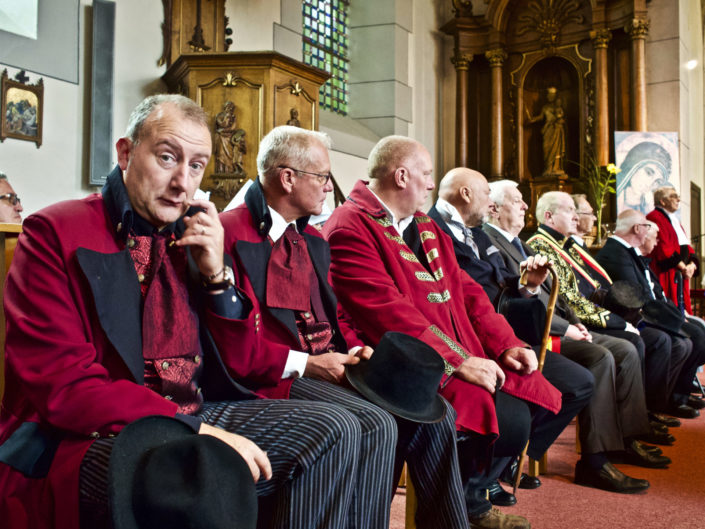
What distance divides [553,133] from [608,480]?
8912mm

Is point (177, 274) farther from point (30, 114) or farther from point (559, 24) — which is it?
point (559, 24)

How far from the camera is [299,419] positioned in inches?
66.6

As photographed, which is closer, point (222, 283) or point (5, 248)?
point (222, 283)

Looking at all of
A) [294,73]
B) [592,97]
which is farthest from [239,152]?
[592,97]

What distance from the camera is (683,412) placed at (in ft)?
16.8

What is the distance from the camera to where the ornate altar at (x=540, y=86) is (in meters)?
10.8

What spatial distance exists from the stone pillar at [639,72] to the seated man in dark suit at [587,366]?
24.4ft

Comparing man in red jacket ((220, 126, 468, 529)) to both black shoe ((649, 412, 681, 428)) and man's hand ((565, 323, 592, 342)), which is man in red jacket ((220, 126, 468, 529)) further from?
black shoe ((649, 412, 681, 428))

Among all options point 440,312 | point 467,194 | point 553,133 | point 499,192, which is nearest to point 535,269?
point 467,194

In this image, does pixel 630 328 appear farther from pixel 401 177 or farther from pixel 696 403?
pixel 401 177

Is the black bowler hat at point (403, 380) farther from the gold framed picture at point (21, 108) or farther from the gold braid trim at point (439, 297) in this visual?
the gold framed picture at point (21, 108)

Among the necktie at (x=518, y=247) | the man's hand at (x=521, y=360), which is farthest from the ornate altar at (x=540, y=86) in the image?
the man's hand at (x=521, y=360)

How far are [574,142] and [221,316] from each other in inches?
422

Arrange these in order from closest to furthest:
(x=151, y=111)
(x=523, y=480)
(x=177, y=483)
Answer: (x=177, y=483), (x=151, y=111), (x=523, y=480)
